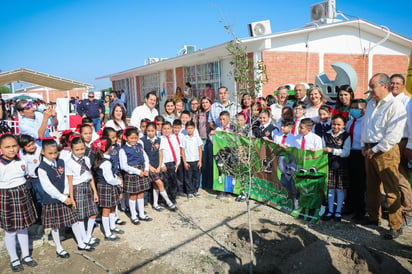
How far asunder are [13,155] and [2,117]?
2444 mm

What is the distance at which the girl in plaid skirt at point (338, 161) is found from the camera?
446 cm

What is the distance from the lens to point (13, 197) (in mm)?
3646

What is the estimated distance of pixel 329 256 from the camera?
10.2 feet

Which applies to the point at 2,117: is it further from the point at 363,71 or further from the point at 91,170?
the point at 363,71

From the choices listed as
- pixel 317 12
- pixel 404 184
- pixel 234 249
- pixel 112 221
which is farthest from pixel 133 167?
pixel 317 12

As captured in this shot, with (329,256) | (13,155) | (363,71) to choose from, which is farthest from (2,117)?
(363,71)

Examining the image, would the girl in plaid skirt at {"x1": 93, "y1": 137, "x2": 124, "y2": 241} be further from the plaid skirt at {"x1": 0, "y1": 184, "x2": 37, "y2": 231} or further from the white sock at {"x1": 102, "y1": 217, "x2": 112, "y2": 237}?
the plaid skirt at {"x1": 0, "y1": 184, "x2": 37, "y2": 231}

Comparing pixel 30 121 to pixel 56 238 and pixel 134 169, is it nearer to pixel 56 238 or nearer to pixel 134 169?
pixel 134 169

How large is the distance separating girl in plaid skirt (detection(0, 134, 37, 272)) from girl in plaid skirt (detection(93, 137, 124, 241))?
91 cm

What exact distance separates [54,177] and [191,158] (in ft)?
8.49

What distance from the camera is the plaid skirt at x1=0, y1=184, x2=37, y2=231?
360 cm

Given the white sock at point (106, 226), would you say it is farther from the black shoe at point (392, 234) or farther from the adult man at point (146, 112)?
the black shoe at point (392, 234)

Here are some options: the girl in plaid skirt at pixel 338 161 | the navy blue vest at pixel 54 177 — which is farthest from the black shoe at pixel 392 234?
the navy blue vest at pixel 54 177

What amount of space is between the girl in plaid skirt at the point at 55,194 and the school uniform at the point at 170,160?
1877 millimetres
